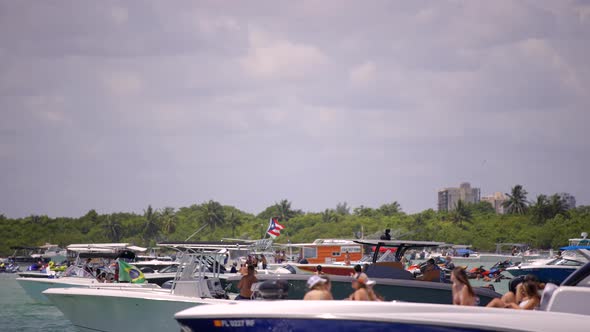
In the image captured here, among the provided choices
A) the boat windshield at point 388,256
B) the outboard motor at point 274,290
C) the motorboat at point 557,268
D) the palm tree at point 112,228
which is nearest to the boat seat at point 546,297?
the outboard motor at point 274,290

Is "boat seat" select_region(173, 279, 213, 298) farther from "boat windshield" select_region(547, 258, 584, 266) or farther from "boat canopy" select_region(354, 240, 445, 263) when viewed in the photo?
"boat windshield" select_region(547, 258, 584, 266)

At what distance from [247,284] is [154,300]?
240cm

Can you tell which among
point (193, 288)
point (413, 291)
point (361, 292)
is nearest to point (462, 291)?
point (361, 292)

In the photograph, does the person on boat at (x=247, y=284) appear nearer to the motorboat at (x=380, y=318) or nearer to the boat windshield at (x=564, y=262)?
the motorboat at (x=380, y=318)

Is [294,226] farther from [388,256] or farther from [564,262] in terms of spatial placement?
[388,256]

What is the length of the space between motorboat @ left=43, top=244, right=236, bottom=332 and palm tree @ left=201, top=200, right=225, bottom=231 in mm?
136784

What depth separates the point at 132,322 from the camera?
58.2 feet

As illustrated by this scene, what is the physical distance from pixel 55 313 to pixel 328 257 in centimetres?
2319

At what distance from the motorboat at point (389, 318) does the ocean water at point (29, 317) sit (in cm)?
1396

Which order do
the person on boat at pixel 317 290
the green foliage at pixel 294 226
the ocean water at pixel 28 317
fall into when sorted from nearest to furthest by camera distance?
the person on boat at pixel 317 290 → the ocean water at pixel 28 317 → the green foliage at pixel 294 226

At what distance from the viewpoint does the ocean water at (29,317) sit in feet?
79.4

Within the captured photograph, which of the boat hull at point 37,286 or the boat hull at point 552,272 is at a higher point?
the boat hull at point 552,272

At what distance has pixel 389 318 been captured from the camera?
359 inches

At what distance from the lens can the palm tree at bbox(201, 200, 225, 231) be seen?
513 ft
